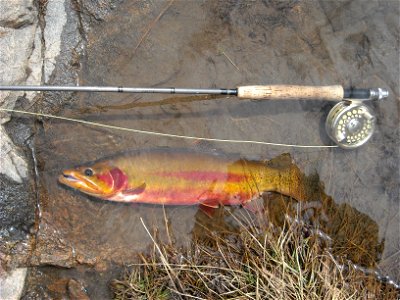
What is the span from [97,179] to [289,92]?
1.63m

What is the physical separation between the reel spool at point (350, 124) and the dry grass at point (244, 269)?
0.83m

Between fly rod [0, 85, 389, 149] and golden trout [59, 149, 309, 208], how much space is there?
58cm

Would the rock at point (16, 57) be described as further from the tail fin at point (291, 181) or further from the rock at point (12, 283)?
the tail fin at point (291, 181)

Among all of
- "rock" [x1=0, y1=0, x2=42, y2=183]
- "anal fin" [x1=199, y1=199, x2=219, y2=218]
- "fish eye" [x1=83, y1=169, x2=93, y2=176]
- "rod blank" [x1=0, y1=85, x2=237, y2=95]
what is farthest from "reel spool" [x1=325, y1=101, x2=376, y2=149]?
"rock" [x1=0, y1=0, x2=42, y2=183]

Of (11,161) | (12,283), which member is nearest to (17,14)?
(11,161)

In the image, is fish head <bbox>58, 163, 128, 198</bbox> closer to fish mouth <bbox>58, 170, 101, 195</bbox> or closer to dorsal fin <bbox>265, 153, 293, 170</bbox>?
fish mouth <bbox>58, 170, 101, 195</bbox>

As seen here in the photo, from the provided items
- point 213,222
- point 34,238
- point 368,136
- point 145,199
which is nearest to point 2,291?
point 34,238

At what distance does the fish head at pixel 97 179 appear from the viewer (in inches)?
147

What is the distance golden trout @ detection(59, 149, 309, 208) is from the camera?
3750mm

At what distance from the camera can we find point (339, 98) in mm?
3859

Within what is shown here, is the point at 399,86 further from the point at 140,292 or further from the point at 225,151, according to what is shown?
the point at 140,292

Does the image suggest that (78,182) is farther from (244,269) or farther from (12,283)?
(244,269)

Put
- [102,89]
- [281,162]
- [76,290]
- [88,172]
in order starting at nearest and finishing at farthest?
[102,89] < [88,172] < [76,290] < [281,162]

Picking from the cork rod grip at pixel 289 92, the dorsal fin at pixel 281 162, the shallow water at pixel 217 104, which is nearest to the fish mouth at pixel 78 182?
the shallow water at pixel 217 104
